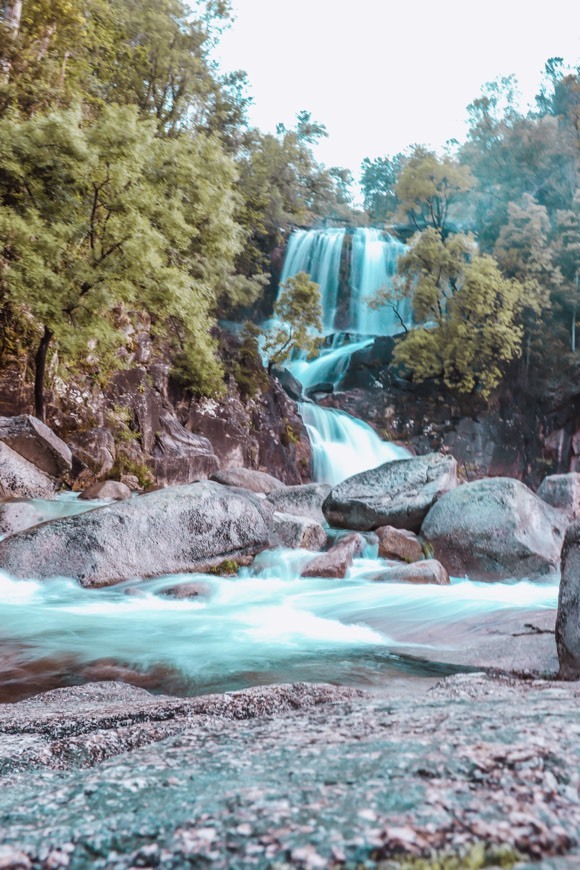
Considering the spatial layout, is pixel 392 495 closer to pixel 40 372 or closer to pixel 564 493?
pixel 564 493

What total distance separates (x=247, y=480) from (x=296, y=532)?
4.58m

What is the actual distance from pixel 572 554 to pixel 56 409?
45.2 ft

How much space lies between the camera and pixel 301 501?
1359 cm

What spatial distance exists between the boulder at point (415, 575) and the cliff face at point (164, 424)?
26.2ft

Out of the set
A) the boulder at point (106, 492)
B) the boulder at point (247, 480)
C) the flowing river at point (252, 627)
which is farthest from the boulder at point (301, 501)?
the boulder at point (106, 492)

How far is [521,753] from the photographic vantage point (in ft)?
4.97

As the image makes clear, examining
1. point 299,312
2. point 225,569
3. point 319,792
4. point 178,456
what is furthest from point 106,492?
point 319,792

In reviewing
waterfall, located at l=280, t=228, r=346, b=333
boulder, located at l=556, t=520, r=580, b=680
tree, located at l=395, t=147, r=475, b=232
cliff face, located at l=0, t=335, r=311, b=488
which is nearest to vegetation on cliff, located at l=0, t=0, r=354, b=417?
cliff face, located at l=0, t=335, r=311, b=488

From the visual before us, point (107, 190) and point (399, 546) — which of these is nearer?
point (399, 546)

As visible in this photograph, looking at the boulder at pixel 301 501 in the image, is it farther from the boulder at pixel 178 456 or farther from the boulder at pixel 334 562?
the boulder at pixel 178 456

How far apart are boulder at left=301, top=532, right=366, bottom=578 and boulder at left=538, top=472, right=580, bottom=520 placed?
18.4 ft

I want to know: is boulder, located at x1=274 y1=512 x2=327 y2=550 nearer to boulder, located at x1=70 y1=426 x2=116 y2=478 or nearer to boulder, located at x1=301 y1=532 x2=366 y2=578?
boulder, located at x1=301 y1=532 x2=366 y2=578

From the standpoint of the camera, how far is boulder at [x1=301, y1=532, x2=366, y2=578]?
31.9 ft

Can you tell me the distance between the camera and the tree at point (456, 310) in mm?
24906
